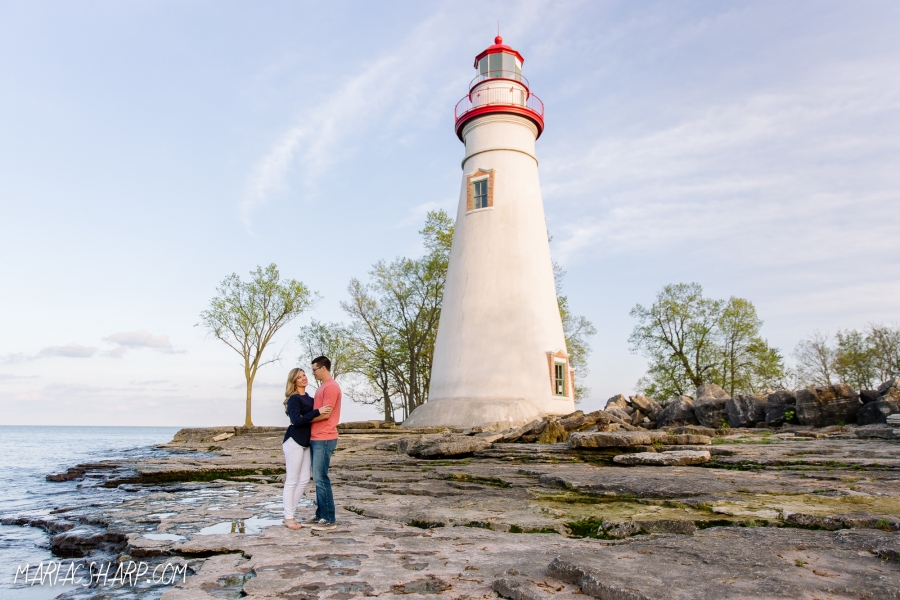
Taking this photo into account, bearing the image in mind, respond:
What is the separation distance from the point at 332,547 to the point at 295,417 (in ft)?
5.64

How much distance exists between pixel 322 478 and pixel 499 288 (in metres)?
15.8

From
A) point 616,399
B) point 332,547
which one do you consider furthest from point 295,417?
point 616,399

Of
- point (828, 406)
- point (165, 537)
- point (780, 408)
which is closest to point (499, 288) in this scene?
point (780, 408)

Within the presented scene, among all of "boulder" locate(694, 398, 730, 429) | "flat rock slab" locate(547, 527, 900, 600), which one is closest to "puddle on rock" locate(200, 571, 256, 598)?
"flat rock slab" locate(547, 527, 900, 600)

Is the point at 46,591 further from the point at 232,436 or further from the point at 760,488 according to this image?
the point at 232,436

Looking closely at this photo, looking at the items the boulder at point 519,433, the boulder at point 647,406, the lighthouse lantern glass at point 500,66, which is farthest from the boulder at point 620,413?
the lighthouse lantern glass at point 500,66

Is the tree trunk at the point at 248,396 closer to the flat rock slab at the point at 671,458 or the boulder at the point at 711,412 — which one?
the boulder at the point at 711,412

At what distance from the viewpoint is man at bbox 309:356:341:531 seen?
19.1 feet

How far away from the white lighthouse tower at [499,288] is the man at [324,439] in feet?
44.2

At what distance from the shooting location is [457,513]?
6.10m

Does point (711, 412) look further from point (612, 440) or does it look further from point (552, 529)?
point (552, 529)

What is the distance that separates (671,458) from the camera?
354 inches

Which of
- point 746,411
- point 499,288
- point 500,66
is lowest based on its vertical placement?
point 746,411

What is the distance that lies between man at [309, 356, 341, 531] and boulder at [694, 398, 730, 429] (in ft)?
60.4
